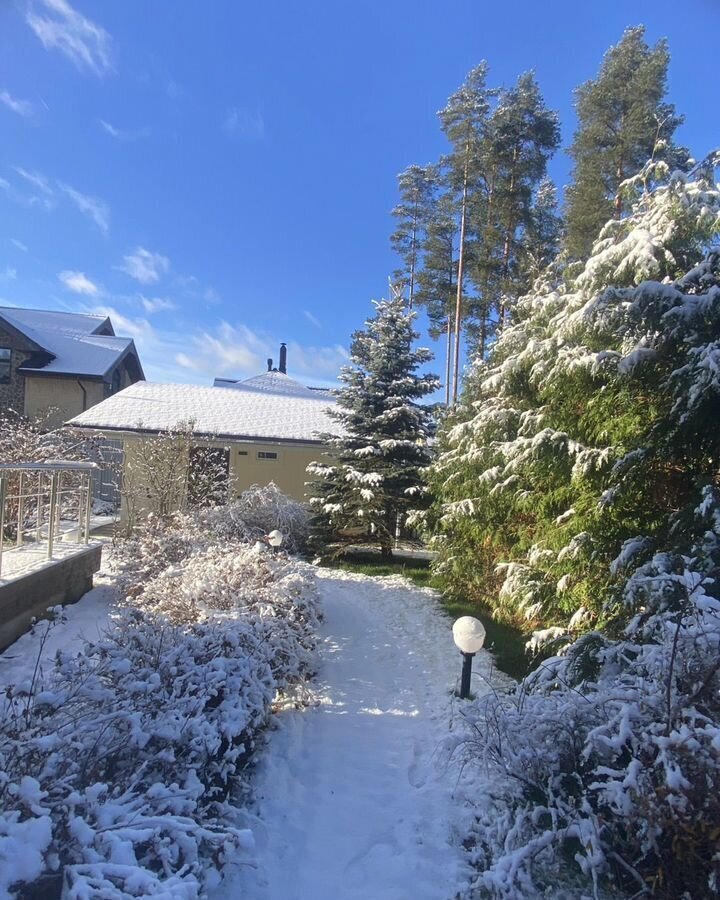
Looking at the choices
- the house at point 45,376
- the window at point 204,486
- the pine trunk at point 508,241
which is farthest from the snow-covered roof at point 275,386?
the pine trunk at point 508,241

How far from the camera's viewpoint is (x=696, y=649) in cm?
250

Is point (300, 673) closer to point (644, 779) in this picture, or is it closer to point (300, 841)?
point (300, 841)

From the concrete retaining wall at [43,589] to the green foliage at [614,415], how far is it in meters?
5.41

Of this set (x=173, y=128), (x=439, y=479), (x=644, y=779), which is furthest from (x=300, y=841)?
(x=173, y=128)

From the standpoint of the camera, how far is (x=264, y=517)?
36.4 feet

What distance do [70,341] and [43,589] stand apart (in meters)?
18.9

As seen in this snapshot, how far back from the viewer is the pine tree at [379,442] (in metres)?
11.0

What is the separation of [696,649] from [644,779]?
2.25 ft

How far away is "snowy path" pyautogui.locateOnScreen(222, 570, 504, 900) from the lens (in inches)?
101

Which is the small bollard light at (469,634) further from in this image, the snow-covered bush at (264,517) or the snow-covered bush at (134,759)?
the snow-covered bush at (264,517)

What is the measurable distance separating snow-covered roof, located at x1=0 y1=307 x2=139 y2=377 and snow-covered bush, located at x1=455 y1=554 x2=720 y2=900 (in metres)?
20.6

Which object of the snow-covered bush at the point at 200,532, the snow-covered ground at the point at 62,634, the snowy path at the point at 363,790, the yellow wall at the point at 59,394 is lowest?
the snowy path at the point at 363,790

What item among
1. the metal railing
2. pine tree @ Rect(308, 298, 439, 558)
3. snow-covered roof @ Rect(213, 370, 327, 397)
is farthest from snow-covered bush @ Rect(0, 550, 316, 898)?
snow-covered roof @ Rect(213, 370, 327, 397)

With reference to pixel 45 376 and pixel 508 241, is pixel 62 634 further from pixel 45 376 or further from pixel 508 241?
pixel 45 376
